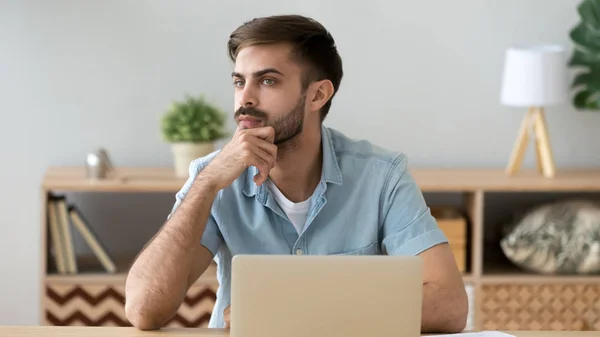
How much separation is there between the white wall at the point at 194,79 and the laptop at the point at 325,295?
6.81 ft

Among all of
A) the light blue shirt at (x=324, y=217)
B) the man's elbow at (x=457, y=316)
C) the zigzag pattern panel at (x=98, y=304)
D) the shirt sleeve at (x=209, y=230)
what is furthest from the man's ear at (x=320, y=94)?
the zigzag pattern panel at (x=98, y=304)

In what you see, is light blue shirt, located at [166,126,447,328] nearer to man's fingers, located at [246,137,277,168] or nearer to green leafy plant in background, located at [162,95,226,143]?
man's fingers, located at [246,137,277,168]

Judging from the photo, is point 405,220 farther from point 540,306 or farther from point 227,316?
point 540,306

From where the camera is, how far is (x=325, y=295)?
1479 millimetres

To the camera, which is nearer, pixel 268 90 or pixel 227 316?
pixel 227 316

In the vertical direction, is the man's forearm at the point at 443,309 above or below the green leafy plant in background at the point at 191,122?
below

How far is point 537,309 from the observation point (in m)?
3.29

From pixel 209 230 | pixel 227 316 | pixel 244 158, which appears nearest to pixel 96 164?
pixel 209 230

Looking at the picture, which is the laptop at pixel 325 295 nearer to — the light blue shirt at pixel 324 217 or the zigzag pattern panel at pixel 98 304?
the light blue shirt at pixel 324 217

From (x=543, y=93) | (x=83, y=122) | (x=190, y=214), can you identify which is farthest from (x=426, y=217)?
(x=83, y=122)

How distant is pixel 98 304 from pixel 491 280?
1330mm

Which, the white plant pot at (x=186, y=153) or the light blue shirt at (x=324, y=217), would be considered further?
the white plant pot at (x=186, y=153)

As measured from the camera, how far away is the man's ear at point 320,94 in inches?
86.1

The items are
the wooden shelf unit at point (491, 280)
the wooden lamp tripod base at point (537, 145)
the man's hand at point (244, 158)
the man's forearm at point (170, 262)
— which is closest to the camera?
the man's forearm at point (170, 262)
